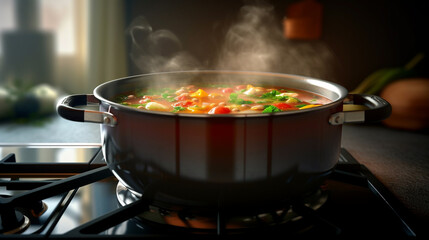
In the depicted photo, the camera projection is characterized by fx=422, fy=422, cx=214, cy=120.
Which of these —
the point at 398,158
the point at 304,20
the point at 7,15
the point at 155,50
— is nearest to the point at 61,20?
the point at 7,15

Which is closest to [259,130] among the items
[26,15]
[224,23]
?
[224,23]

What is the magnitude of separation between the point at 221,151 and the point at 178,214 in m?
0.18

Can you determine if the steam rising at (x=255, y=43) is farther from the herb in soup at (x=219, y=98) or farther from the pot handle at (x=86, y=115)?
the pot handle at (x=86, y=115)

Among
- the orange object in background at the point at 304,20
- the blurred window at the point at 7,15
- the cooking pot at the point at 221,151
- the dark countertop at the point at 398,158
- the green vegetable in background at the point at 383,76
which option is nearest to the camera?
the cooking pot at the point at 221,151

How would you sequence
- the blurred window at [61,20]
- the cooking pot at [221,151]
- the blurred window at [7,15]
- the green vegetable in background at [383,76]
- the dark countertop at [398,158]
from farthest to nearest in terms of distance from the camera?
1. the blurred window at [61,20]
2. the blurred window at [7,15]
3. the green vegetable in background at [383,76]
4. the dark countertop at [398,158]
5. the cooking pot at [221,151]

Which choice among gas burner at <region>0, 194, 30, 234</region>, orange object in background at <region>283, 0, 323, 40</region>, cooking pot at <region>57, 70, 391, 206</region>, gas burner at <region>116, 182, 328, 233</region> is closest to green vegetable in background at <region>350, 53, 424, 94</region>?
orange object in background at <region>283, 0, 323, 40</region>

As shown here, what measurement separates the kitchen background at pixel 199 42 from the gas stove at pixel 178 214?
130cm

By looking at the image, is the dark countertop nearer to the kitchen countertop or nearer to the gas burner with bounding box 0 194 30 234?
the kitchen countertop

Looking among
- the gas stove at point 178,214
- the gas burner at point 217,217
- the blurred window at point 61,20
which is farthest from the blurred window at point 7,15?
the gas burner at point 217,217

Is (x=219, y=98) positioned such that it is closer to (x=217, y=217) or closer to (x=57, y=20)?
(x=217, y=217)

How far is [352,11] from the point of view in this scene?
2408 mm

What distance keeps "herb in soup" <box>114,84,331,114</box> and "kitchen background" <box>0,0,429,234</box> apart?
111 centimetres

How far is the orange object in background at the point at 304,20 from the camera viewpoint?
7.74ft

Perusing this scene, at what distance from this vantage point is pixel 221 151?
0.70 metres
